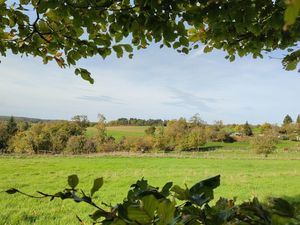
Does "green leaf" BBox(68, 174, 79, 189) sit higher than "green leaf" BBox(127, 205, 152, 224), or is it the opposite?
"green leaf" BBox(68, 174, 79, 189)

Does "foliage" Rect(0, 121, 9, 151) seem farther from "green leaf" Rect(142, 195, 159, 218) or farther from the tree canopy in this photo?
"green leaf" Rect(142, 195, 159, 218)

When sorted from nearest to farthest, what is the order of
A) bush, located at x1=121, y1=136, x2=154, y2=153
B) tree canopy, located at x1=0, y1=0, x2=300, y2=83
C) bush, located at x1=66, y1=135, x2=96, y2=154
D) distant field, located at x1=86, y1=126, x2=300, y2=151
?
tree canopy, located at x1=0, y1=0, x2=300, y2=83
bush, located at x1=66, y1=135, x2=96, y2=154
bush, located at x1=121, y1=136, x2=154, y2=153
distant field, located at x1=86, y1=126, x2=300, y2=151

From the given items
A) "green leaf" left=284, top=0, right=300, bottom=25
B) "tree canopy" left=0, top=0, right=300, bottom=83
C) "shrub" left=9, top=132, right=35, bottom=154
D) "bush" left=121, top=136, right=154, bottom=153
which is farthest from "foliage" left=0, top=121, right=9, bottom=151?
"green leaf" left=284, top=0, right=300, bottom=25

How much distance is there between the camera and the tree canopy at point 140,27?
3275 mm

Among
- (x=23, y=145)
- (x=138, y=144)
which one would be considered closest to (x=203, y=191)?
(x=23, y=145)

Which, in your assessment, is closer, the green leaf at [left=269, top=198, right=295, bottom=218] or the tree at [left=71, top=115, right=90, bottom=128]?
the green leaf at [left=269, top=198, right=295, bottom=218]

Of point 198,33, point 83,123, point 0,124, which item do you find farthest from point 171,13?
point 83,123

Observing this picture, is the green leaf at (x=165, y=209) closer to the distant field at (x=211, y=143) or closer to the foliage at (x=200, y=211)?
the foliage at (x=200, y=211)

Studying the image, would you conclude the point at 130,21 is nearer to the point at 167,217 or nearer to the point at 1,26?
the point at 1,26

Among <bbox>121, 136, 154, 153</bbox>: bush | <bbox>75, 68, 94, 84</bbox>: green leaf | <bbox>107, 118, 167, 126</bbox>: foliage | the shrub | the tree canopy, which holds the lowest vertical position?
the shrub

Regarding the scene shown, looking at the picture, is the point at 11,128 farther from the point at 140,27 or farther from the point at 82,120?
the point at 140,27

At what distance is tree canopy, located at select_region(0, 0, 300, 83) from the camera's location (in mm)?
3275

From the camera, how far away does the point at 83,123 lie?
10794cm

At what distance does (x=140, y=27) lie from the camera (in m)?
3.76
